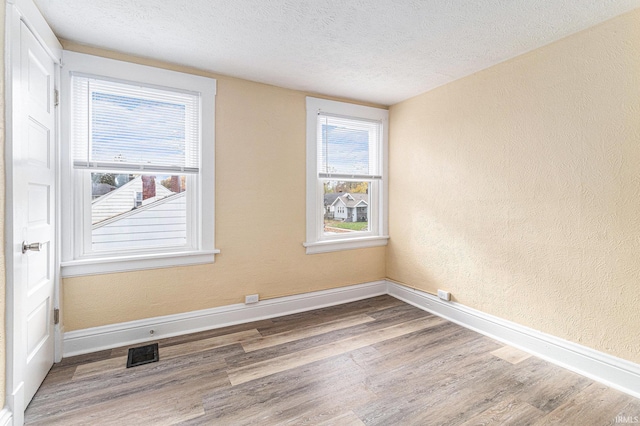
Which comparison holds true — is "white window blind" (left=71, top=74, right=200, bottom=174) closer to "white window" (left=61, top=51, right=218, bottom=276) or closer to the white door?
"white window" (left=61, top=51, right=218, bottom=276)

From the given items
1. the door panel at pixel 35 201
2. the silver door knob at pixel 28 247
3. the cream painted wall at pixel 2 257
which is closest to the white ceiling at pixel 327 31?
the door panel at pixel 35 201

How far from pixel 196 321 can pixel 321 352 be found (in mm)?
1211

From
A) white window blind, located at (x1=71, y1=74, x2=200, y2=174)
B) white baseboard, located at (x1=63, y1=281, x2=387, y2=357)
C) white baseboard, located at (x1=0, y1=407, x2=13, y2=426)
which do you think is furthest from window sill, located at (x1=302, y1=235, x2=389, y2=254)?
white baseboard, located at (x1=0, y1=407, x2=13, y2=426)

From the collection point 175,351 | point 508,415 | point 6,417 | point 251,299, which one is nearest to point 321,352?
point 251,299

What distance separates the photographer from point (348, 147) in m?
3.63

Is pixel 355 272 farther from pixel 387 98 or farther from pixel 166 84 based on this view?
pixel 166 84

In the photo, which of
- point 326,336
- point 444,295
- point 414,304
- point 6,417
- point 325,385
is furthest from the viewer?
point 414,304

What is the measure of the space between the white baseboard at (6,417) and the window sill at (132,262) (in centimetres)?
104

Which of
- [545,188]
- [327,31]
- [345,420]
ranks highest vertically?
[327,31]

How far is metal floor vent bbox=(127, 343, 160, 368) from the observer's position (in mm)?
2254

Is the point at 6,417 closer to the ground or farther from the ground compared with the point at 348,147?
closer to the ground

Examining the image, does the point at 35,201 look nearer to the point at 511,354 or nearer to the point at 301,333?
the point at 301,333

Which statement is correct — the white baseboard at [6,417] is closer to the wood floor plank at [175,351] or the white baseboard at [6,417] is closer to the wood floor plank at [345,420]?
the wood floor plank at [175,351]

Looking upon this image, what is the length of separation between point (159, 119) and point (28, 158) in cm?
103
